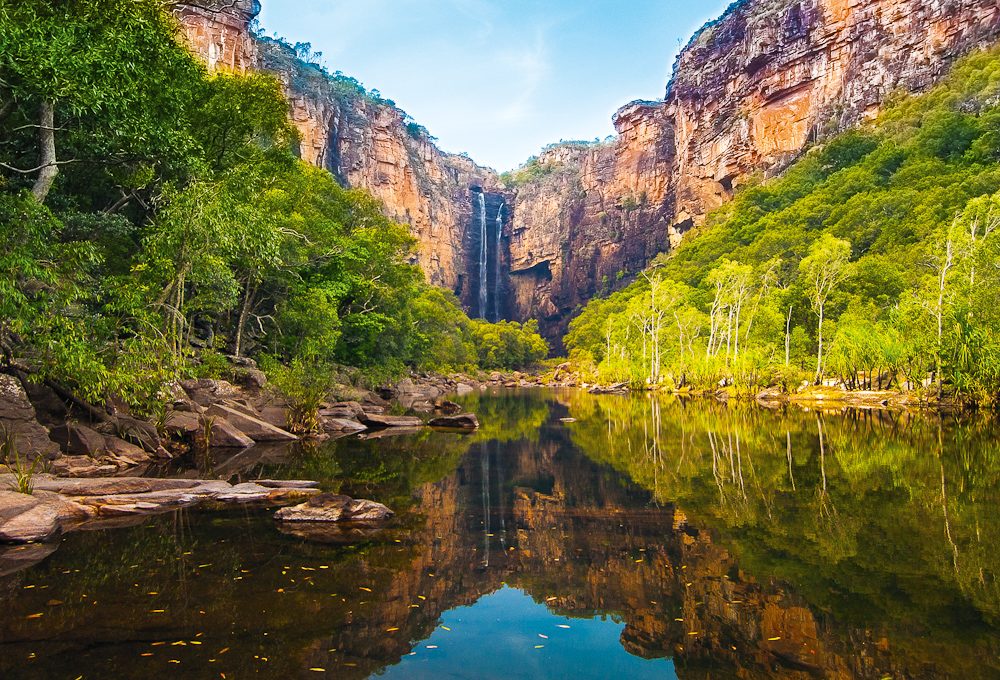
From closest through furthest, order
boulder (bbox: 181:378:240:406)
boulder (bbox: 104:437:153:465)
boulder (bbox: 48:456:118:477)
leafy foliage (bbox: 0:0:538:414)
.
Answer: boulder (bbox: 48:456:118:477), leafy foliage (bbox: 0:0:538:414), boulder (bbox: 104:437:153:465), boulder (bbox: 181:378:240:406)

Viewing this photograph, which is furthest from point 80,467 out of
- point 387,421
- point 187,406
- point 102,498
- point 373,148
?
point 373,148

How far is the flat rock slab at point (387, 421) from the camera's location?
814 inches

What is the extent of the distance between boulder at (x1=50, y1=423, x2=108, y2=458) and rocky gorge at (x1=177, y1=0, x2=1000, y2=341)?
209 feet

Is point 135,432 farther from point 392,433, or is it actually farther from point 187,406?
point 392,433

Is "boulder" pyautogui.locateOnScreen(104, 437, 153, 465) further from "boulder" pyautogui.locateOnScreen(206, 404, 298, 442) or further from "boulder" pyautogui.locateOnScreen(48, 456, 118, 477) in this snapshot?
"boulder" pyautogui.locateOnScreen(206, 404, 298, 442)

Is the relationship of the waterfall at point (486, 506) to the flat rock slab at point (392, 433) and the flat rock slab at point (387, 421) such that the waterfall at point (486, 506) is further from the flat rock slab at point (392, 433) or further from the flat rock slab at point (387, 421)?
the flat rock slab at point (387, 421)

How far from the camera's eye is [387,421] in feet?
68.2

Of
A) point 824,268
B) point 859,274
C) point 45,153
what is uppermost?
point 859,274

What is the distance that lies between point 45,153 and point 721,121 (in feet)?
300

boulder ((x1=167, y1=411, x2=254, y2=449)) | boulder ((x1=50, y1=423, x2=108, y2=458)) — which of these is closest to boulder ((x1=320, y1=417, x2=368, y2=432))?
boulder ((x1=167, y1=411, x2=254, y2=449))

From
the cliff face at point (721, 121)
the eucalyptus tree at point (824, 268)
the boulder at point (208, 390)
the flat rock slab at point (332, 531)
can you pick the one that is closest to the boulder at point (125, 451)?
the boulder at point (208, 390)

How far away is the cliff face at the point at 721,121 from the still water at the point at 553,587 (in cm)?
7757

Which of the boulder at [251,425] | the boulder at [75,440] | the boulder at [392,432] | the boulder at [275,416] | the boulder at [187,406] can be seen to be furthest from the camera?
the boulder at [392,432]

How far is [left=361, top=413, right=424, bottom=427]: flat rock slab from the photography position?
20.7m
